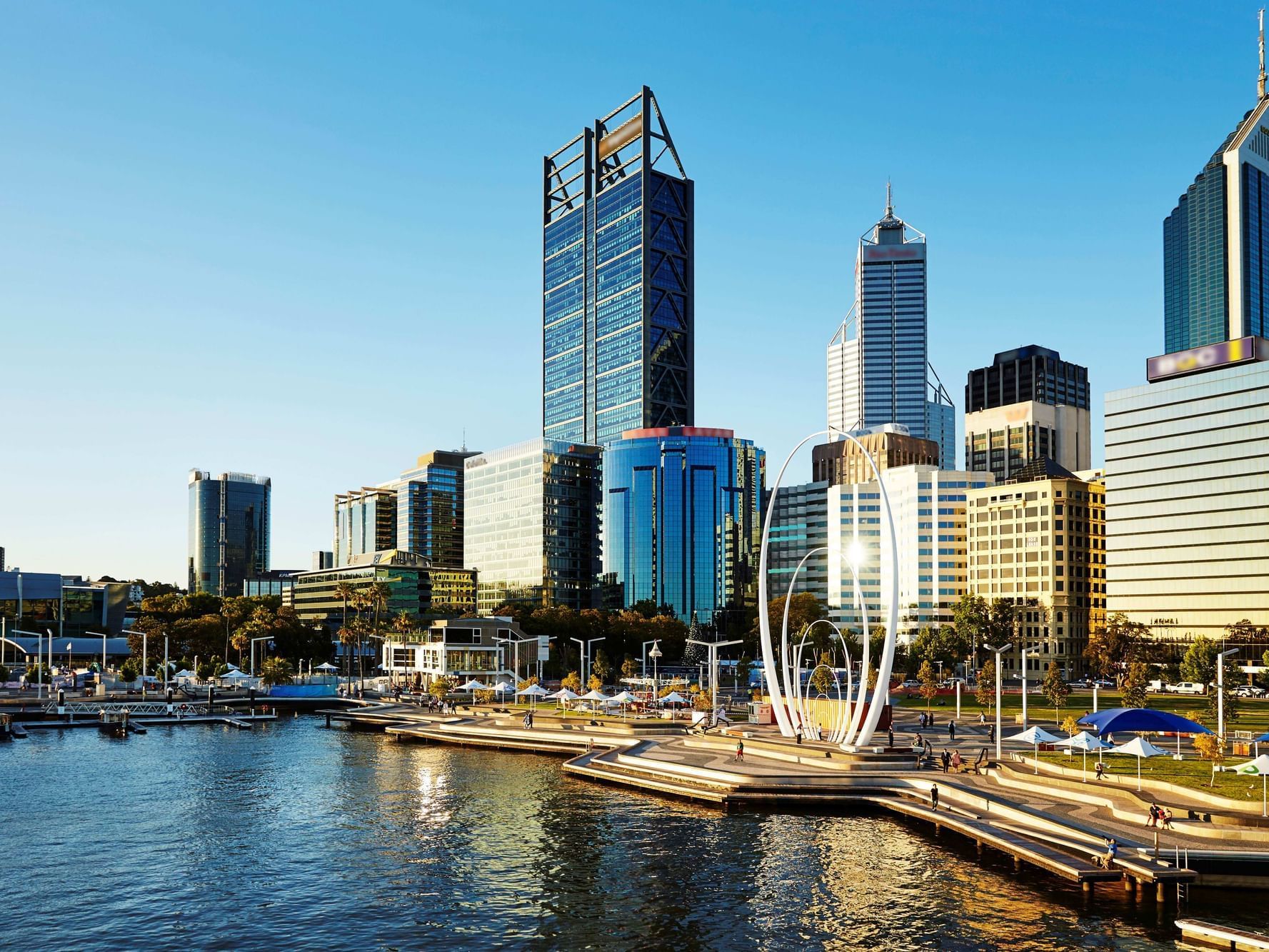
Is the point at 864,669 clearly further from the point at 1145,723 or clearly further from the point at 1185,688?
the point at 1185,688

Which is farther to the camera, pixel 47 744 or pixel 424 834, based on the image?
pixel 47 744

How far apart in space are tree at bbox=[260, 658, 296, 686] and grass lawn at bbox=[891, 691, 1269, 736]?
310 feet

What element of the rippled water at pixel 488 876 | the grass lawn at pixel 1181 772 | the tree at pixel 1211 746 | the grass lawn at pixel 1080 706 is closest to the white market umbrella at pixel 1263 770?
the grass lawn at pixel 1181 772

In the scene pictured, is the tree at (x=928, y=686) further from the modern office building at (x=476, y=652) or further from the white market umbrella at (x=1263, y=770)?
the white market umbrella at (x=1263, y=770)

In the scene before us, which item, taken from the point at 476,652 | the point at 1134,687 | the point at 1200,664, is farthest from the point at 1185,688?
the point at 476,652

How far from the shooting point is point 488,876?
54844 millimetres

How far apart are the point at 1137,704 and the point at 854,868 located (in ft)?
221

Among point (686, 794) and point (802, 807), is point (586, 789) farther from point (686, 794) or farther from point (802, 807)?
point (802, 807)

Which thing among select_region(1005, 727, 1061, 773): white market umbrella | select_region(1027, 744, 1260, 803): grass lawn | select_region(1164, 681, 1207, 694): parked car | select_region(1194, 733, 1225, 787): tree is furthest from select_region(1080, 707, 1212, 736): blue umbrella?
select_region(1164, 681, 1207, 694): parked car

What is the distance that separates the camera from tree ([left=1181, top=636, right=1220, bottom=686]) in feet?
477

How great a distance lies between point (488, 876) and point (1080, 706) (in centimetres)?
9807

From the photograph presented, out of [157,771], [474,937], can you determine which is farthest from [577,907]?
[157,771]

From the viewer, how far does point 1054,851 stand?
5362 cm

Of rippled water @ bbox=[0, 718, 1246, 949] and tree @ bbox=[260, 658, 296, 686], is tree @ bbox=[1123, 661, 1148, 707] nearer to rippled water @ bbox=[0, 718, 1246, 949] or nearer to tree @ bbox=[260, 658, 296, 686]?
rippled water @ bbox=[0, 718, 1246, 949]
